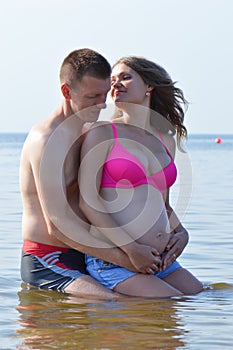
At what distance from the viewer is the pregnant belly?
649cm

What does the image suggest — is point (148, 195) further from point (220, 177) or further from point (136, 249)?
point (220, 177)

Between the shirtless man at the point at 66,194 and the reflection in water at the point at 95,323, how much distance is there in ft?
0.55

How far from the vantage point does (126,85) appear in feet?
22.0

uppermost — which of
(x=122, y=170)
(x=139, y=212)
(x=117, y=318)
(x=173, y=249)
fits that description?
(x=122, y=170)

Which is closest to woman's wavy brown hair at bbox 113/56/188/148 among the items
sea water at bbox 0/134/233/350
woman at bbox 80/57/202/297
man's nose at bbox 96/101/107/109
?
woman at bbox 80/57/202/297

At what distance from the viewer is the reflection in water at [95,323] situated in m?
5.43

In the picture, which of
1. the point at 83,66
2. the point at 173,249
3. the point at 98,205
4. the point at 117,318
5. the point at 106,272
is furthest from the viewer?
the point at 173,249

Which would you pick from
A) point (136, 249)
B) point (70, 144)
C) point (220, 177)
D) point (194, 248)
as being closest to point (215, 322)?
point (136, 249)

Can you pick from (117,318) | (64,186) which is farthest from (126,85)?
(117,318)

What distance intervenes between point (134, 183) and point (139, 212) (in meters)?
0.22

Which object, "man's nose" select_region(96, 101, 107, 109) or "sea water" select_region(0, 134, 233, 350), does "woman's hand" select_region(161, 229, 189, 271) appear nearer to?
"sea water" select_region(0, 134, 233, 350)

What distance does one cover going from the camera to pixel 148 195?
6574mm

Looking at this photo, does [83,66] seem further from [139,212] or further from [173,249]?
[173,249]

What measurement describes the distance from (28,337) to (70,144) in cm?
154
